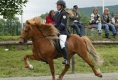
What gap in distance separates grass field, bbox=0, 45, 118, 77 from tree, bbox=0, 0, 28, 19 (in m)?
2.16

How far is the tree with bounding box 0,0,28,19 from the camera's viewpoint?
18.3m

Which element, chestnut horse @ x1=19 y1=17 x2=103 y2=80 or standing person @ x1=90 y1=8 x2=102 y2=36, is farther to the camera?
standing person @ x1=90 y1=8 x2=102 y2=36

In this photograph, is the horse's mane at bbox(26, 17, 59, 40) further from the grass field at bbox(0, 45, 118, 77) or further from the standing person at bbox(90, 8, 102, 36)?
the standing person at bbox(90, 8, 102, 36)

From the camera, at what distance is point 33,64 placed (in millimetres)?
14883

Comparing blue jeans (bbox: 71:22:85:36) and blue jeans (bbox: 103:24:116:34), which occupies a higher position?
blue jeans (bbox: 71:22:85:36)

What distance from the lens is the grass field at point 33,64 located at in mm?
13789

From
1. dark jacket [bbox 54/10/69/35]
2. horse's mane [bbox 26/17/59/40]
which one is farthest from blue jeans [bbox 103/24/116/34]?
horse's mane [bbox 26/17/59/40]

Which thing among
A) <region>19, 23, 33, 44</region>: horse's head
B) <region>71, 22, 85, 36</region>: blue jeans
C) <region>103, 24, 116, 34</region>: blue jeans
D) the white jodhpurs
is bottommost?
<region>103, 24, 116, 34</region>: blue jeans

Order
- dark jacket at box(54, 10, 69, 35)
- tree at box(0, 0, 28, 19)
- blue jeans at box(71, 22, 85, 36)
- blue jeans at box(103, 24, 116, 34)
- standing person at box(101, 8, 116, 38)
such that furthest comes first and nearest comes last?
1. standing person at box(101, 8, 116, 38)
2. blue jeans at box(103, 24, 116, 34)
3. tree at box(0, 0, 28, 19)
4. blue jeans at box(71, 22, 85, 36)
5. dark jacket at box(54, 10, 69, 35)

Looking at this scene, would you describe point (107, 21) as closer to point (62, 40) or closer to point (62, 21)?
point (62, 21)

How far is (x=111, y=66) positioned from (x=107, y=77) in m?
3.18

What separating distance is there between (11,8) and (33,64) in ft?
15.0

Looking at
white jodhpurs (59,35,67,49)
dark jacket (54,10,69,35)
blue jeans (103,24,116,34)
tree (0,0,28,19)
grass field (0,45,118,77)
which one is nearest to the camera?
white jodhpurs (59,35,67,49)

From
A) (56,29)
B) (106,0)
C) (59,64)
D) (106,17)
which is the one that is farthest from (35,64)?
(106,0)
